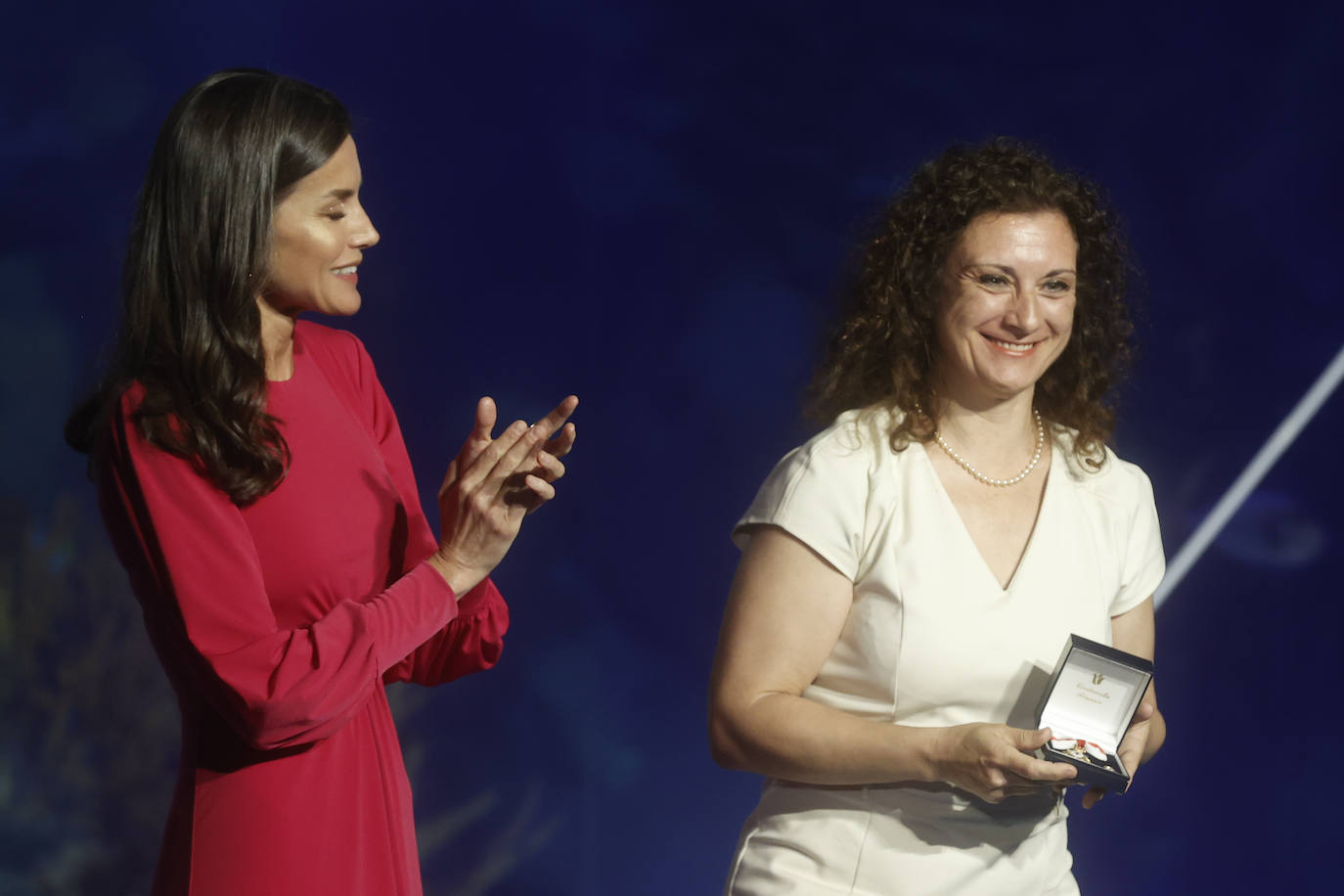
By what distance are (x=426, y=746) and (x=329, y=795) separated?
4.85 feet

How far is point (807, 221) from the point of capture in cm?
304

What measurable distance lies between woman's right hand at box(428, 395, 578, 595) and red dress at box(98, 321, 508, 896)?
0.06 m

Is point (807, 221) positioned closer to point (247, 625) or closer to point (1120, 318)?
point (1120, 318)

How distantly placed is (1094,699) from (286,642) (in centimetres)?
100

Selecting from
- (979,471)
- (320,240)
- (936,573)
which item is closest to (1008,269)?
(979,471)

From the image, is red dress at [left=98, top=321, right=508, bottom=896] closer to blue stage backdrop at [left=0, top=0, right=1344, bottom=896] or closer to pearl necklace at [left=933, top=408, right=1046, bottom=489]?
pearl necklace at [left=933, top=408, right=1046, bottom=489]

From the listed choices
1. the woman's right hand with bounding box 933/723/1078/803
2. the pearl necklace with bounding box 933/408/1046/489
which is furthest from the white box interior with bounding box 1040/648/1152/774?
the pearl necklace with bounding box 933/408/1046/489

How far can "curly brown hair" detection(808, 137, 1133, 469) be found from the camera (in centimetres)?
193

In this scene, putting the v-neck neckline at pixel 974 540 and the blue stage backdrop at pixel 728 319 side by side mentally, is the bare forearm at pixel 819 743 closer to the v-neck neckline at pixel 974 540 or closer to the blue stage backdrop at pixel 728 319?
the v-neck neckline at pixel 974 540

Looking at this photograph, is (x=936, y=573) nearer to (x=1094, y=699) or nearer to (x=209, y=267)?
(x=1094, y=699)

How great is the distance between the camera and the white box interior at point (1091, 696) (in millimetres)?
1723

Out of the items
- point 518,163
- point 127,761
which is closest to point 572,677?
point 127,761

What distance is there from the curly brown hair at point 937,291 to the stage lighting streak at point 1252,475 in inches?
43.0

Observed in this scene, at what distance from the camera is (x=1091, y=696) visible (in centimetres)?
174
